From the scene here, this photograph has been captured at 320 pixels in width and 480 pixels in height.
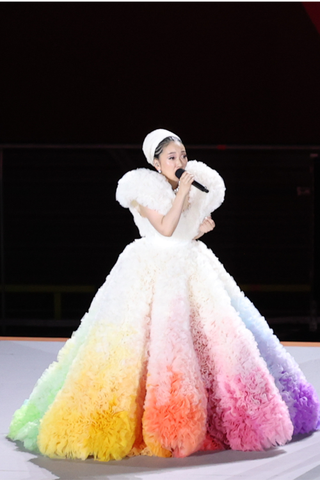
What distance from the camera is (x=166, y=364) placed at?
2.33 metres

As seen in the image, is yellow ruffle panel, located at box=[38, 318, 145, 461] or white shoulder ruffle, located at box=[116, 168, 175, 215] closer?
yellow ruffle panel, located at box=[38, 318, 145, 461]

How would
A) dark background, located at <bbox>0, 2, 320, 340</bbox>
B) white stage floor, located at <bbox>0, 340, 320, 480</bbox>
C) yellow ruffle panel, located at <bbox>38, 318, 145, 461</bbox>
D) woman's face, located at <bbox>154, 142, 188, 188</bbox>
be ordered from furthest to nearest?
dark background, located at <bbox>0, 2, 320, 340</bbox>, woman's face, located at <bbox>154, 142, 188, 188</bbox>, yellow ruffle panel, located at <bbox>38, 318, 145, 461</bbox>, white stage floor, located at <bbox>0, 340, 320, 480</bbox>

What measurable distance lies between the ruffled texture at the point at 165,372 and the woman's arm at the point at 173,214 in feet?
0.15

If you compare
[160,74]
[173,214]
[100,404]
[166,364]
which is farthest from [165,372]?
[160,74]

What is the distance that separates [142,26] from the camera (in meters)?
4.73

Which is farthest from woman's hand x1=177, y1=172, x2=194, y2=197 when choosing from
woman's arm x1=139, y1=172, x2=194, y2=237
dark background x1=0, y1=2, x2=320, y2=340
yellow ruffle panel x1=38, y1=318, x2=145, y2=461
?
dark background x1=0, y1=2, x2=320, y2=340

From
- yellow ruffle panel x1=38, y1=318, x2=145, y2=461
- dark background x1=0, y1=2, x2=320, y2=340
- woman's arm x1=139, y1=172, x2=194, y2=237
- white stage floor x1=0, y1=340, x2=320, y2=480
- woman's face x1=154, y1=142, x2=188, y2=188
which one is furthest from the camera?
dark background x1=0, y1=2, x2=320, y2=340

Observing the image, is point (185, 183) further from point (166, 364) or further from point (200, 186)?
point (166, 364)

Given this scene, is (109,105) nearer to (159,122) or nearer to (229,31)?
(159,122)

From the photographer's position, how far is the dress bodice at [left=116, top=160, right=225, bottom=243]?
251cm

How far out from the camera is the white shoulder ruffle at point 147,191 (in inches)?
98.2

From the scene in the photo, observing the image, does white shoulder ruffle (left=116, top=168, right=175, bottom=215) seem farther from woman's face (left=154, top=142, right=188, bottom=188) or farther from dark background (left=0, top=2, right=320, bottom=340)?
dark background (left=0, top=2, right=320, bottom=340)

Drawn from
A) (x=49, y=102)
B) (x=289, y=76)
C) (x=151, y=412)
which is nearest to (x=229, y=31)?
(x=289, y=76)

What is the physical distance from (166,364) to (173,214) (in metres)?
0.49
